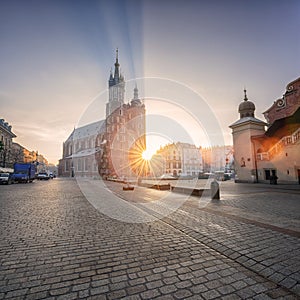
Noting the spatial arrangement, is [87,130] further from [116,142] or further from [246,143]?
[246,143]

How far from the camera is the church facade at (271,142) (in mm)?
24078

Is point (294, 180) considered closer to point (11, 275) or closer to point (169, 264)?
point (169, 264)

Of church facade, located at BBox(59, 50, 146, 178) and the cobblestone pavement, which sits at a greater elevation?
church facade, located at BBox(59, 50, 146, 178)

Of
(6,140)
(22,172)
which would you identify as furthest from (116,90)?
(22,172)

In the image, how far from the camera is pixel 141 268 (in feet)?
11.5

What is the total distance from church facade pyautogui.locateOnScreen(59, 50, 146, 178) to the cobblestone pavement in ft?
191

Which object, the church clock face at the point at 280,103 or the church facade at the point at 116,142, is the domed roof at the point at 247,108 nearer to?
the church clock face at the point at 280,103

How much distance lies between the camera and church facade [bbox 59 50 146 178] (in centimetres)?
6944

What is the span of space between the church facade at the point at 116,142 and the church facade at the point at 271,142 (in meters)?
38.1

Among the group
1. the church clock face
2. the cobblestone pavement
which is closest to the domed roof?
the church clock face

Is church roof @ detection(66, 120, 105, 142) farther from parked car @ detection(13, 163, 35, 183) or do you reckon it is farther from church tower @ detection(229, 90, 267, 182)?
church tower @ detection(229, 90, 267, 182)

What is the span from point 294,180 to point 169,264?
86.8 ft

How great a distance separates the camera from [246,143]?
30.8 meters

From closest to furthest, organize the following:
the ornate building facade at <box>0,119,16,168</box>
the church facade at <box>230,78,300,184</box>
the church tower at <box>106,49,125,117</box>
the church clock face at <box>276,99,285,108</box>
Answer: the church facade at <box>230,78,300,184</box>, the church clock face at <box>276,99,285,108</box>, the ornate building facade at <box>0,119,16,168</box>, the church tower at <box>106,49,125,117</box>
